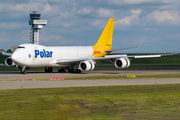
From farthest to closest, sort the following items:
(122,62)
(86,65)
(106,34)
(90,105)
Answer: (106,34) → (122,62) → (86,65) → (90,105)

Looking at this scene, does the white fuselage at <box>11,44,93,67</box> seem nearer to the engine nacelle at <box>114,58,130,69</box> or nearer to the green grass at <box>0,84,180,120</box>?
the engine nacelle at <box>114,58,130,69</box>

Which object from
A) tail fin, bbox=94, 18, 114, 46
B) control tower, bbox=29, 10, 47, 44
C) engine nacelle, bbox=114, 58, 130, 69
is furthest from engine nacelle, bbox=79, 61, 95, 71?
control tower, bbox=29, 10, 47, 44

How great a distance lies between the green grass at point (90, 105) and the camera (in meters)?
14.7

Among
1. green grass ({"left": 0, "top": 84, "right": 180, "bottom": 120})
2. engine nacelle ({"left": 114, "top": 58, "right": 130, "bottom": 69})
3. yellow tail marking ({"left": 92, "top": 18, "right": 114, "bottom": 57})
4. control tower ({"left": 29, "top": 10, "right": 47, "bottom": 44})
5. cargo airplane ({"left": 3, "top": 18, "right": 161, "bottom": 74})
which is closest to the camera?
A: green grass ({"left": 0, "top": 84, "right": 180, "bottom": 120})

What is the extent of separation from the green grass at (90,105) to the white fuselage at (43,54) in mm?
19047

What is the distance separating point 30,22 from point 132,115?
507ft

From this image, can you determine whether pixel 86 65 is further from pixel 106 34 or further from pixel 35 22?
pixel 35 22

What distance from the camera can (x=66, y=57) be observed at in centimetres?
4772

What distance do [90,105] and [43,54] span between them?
26971mm

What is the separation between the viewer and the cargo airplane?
136ft

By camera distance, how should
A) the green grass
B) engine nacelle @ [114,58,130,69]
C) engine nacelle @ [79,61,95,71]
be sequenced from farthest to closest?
engine nacelle @ [114,58,130,69] < engine nacelle @ [79,61,95,71] < the green grass

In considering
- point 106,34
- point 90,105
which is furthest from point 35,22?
point 90,105

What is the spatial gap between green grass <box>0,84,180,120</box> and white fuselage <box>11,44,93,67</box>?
1905cm

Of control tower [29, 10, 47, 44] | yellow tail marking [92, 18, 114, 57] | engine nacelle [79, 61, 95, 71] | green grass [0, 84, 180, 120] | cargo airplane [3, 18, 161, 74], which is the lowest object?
green grass [0, 84, 180, 120]
